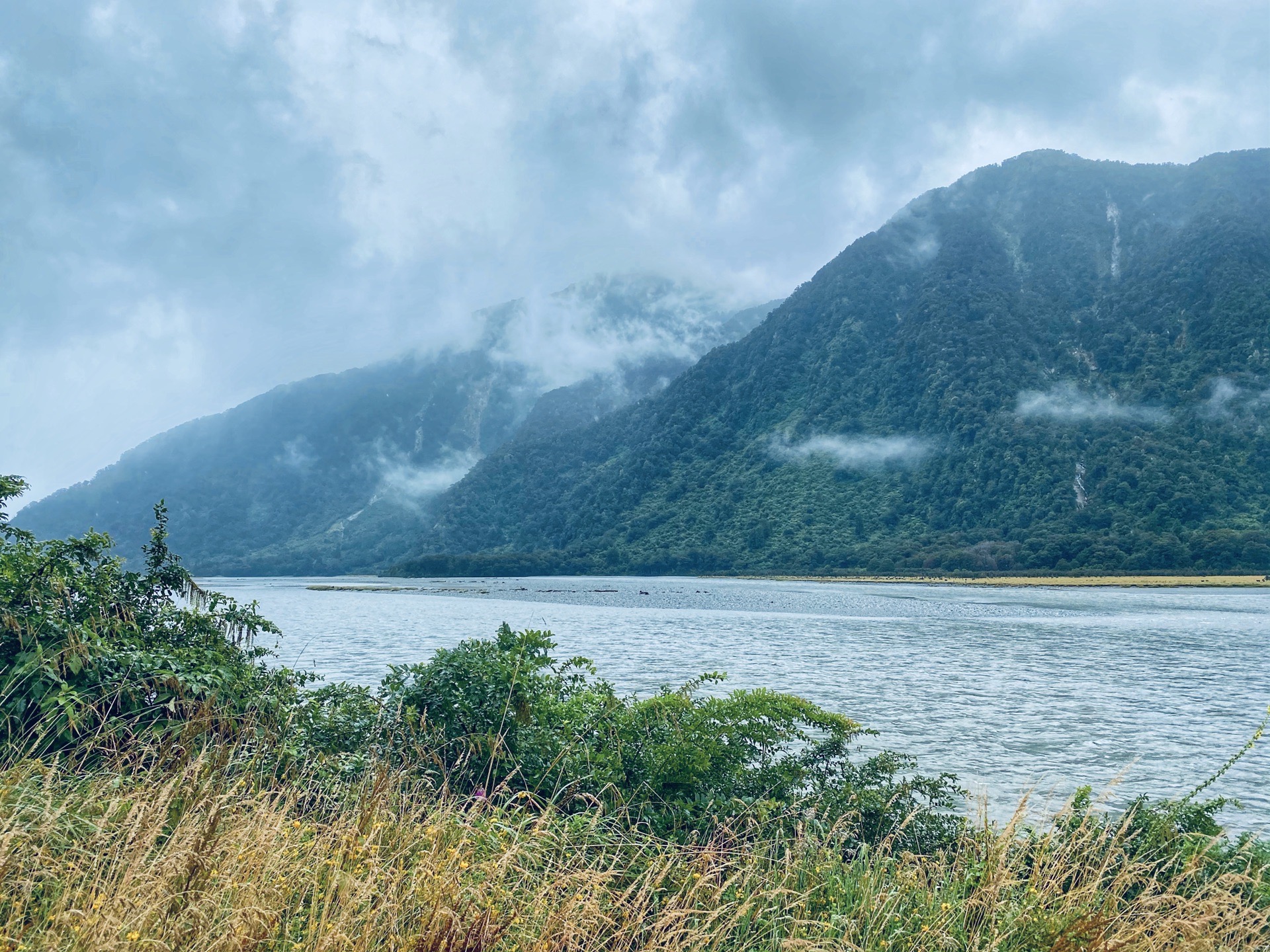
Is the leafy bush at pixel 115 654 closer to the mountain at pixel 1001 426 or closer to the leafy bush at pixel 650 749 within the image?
the leafy bush at pixel 650 749

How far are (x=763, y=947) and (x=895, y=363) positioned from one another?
186m

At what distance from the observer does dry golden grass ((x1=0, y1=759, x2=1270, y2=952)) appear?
3.35 meters

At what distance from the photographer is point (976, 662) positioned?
106 feet

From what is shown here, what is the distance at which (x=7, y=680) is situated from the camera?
6.23 meters

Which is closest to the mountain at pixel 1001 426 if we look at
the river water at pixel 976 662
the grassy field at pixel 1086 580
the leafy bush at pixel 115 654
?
the grassy field at pixel 1086 580

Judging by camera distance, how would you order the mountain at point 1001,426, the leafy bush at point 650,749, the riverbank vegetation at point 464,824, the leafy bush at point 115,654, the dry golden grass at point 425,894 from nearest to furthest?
1. the dry golden grass at point 425,894
2. the riverbank vegetation at point 464,824
3. the leafy bush at point 115,654
4. the leafy bush at point 650,749
5. the mountain at point 1001,426

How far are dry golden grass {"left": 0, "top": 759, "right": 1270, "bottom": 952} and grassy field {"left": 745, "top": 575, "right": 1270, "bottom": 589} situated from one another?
99135 mm

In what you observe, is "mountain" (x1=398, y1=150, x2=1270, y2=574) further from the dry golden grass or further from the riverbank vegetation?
the dry golden grass

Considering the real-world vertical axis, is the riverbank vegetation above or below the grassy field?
above

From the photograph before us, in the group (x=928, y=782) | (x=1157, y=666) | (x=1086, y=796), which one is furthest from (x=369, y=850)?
(x=1157, y=666)

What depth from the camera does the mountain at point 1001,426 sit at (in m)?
118

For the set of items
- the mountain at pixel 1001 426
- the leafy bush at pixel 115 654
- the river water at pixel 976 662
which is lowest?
the river water at pixel 976 662

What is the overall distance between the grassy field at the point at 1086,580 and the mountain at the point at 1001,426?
12.5 ft

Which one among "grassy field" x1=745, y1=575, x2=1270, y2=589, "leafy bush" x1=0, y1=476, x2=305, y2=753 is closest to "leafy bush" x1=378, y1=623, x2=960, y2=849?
"leafy bush" x1=0, y1=476, x2=305, y2=753
